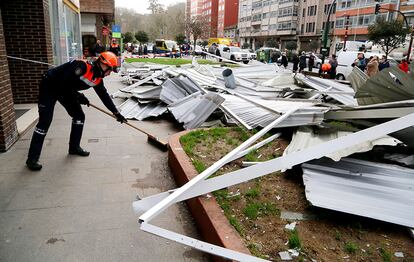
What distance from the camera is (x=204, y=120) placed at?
6.04 meters

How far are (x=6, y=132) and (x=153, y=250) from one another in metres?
3.42

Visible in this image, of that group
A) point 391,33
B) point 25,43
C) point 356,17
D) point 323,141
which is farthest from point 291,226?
point 356,17

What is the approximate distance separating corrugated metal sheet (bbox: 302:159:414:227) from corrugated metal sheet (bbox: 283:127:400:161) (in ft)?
0.47

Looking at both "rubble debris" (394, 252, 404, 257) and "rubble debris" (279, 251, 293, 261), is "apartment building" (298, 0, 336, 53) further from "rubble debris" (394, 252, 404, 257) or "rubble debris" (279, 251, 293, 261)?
"rubble debris" (279, 251, 293, 261)

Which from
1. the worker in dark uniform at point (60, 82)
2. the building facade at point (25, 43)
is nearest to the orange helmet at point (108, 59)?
the worker in dark uniform at point (60, 82)

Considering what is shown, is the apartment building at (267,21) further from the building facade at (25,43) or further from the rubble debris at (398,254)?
the rubble debris at (398,254)

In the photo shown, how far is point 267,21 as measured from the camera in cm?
7550

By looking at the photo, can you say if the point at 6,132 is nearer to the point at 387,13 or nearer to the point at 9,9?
the point at 9,9

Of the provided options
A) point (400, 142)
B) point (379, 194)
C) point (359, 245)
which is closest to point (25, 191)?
point (359, 245)

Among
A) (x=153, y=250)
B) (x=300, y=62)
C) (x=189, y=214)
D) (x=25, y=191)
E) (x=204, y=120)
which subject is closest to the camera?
(x=153, y=250)

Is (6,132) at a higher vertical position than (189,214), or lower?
higher

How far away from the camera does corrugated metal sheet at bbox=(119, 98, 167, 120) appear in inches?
293

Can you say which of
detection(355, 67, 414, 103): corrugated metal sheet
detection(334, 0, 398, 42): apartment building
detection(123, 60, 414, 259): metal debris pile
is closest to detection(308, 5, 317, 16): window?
detection(334, 0, 398, 42): apartment building

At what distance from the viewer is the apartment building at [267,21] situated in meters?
66.7
